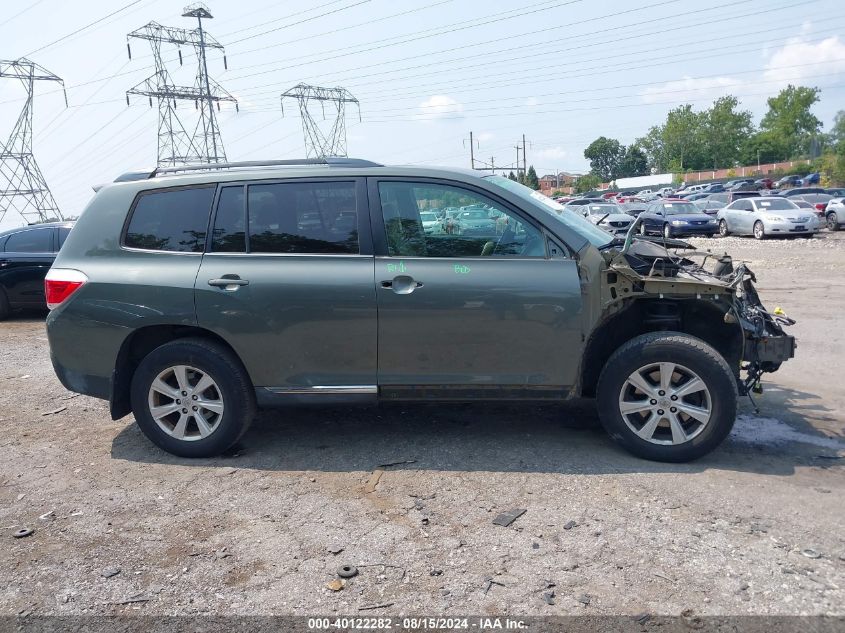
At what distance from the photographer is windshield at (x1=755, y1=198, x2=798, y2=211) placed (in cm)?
2316

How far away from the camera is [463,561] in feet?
11.0

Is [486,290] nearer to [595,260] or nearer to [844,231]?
[595,260]

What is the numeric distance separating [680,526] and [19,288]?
11.1 metres

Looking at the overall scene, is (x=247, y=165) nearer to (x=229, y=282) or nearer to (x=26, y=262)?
(x=229, y=282)

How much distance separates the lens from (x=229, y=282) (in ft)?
15.0

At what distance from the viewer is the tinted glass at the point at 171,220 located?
475 centimetres

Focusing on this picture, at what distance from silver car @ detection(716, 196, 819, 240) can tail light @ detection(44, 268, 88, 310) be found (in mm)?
22703

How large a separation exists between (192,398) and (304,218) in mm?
1453

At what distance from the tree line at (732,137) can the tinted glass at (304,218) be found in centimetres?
10419

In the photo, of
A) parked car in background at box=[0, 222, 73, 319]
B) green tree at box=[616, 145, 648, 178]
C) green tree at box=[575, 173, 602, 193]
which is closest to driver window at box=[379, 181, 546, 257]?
parked car in background at box=[0, 222, 73, 319]

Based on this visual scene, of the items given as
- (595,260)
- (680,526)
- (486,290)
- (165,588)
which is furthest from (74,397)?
(680,526)

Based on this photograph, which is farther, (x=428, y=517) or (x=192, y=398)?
(x=192, y=398)

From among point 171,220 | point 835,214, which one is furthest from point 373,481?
point 835,214

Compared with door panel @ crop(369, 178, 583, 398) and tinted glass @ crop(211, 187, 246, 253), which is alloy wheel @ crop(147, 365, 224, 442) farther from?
door panel @ crop(369, 178, 583, 398)
